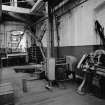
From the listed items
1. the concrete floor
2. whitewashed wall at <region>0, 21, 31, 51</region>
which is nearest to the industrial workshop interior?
the concrete floor

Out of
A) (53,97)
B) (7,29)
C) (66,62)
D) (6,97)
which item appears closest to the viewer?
(6,97)

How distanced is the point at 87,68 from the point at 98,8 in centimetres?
188

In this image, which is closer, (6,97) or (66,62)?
(6,97)

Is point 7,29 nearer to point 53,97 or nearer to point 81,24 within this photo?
point 81,24

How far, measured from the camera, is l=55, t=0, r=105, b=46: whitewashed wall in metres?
3.87

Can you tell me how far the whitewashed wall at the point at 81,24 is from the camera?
3.87m

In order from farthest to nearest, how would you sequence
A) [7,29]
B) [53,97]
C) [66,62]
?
[7,29], [66,62], [53,97]

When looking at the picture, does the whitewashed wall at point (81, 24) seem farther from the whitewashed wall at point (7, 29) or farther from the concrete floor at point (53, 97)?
the whitewashed wall at point (7, 29)

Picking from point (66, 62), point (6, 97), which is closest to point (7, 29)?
point (66, 62)

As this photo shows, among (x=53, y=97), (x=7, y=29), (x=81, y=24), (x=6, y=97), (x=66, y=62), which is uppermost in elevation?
(x=7, y=29)

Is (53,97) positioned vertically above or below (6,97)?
below

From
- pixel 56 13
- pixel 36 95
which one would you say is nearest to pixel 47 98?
pixel 36 95

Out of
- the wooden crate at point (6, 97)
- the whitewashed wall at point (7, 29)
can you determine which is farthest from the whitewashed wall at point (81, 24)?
the whitewashed wall at point (7, 29)

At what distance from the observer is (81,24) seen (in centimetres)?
A: 451
